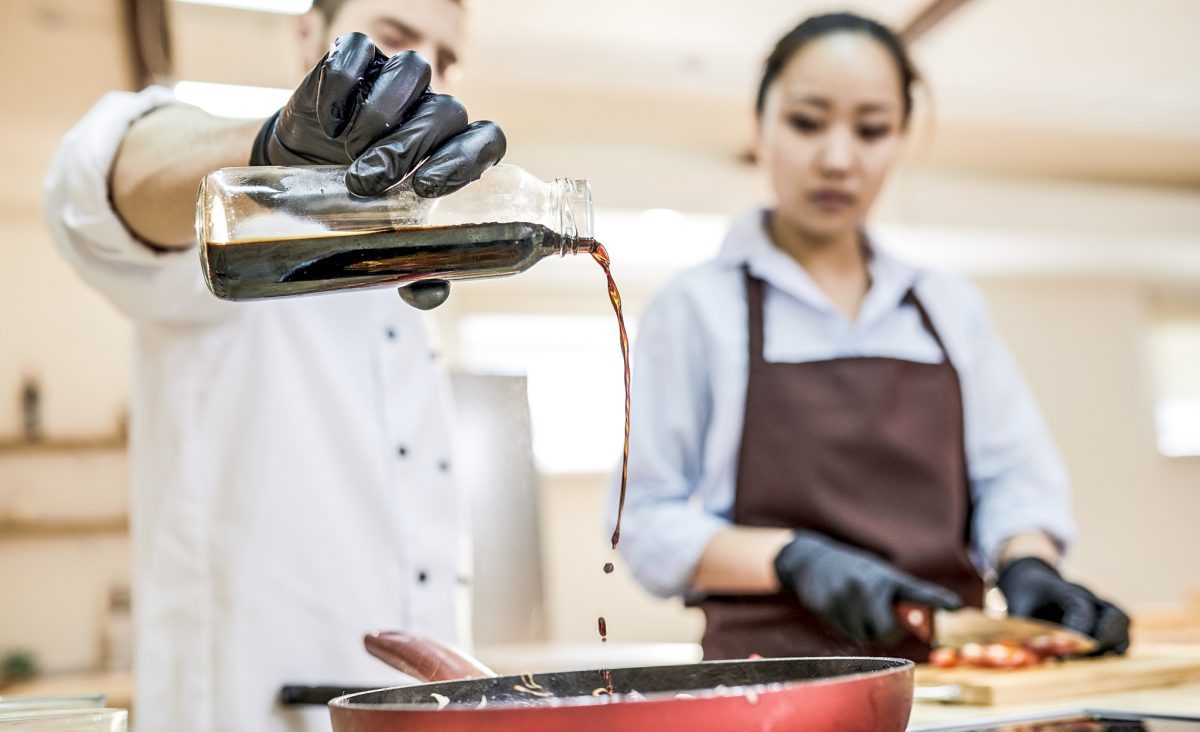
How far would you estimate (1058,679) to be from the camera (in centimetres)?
106

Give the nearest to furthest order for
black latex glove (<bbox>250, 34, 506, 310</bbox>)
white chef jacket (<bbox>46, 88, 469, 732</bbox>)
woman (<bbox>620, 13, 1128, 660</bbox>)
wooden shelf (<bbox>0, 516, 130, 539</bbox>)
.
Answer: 1. black latex glove (<bbox>250, 34, 506, 310</bbox>)
2. white chef jacket (<bbox>46, 88, 469, 732</bbox>)
3. woman (<bbox>620, 13, 1128, 660</bbox>)
4. wooden shelf (<bbox>0, 516, 130, 539</bbox>)

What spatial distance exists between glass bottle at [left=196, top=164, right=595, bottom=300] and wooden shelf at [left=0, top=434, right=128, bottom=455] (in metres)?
4.38

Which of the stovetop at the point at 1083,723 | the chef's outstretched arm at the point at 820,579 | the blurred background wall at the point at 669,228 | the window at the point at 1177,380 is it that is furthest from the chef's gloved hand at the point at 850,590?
the window at the point at 1177,380

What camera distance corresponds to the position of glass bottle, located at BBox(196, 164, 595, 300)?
608 mm

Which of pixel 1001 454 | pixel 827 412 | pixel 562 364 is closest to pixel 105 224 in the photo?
pixel 827 412

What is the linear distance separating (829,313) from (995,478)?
35 cm

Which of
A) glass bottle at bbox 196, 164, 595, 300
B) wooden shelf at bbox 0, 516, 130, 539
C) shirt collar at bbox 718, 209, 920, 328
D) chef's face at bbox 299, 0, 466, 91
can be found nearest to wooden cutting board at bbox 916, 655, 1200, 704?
shirt collar at bbox 718, 209, 920, 328

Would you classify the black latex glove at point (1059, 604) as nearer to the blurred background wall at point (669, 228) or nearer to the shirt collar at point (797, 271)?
the shirt collar at point (797, 271)

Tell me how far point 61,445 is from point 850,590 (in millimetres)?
4255

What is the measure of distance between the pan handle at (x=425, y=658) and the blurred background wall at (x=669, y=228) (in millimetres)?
1781

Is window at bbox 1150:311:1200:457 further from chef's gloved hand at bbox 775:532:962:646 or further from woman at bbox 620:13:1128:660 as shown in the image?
chef's gloved hand at bbox 775:532:962:646

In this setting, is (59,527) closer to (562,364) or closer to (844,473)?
(562,364)

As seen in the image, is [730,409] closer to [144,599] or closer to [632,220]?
[144,599]

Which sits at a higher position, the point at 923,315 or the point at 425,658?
the point at 923,315
